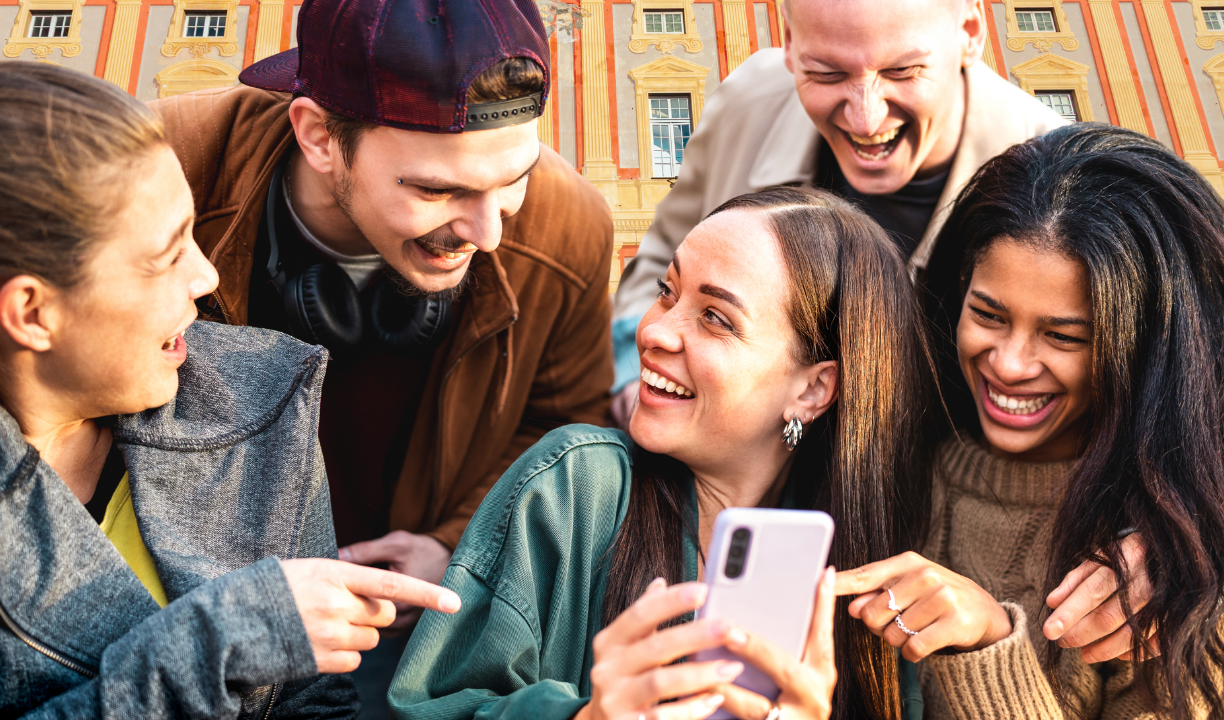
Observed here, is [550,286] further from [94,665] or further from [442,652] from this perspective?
[94,665]

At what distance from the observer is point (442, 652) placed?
166 centimetres

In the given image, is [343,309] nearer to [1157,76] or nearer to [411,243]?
[411,243]

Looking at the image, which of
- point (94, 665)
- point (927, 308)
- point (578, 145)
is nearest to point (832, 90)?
point (927, 308)

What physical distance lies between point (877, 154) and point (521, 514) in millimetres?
1532

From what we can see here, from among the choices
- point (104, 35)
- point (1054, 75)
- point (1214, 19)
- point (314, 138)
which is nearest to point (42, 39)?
point (104, 35)

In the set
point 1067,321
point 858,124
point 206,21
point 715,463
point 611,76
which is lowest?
point 715,463

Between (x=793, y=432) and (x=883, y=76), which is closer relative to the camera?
(x=793, y=432)

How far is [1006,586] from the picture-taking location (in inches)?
85.6

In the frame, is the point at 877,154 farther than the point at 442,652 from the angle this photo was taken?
Yes

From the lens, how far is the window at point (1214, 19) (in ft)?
52.2

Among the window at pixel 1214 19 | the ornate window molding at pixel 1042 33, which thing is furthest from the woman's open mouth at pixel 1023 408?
the window at pixel 1214 19

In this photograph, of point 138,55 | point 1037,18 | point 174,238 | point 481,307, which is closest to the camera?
point 174,238

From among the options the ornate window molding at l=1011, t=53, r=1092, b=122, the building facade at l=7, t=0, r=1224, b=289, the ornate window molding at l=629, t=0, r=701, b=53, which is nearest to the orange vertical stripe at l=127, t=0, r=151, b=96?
the building facade at l=7, t=0, r=1224, b=289

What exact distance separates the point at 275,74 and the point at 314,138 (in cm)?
22
